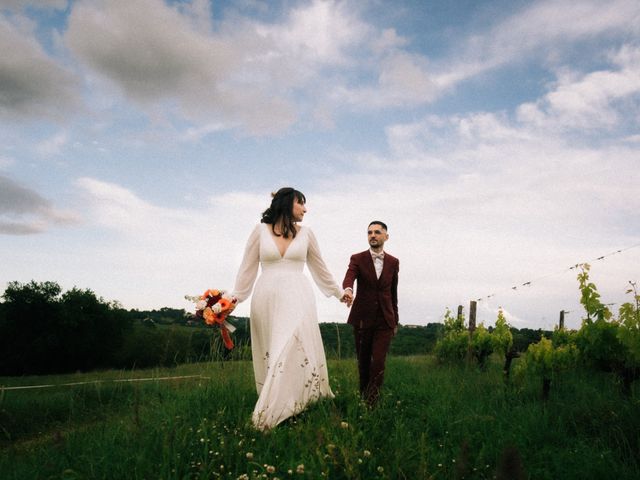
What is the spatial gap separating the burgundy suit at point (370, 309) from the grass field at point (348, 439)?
54 cm

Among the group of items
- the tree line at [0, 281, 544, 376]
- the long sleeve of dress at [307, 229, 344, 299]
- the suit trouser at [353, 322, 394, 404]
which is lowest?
the tree line at [0, 281, 544, 376]

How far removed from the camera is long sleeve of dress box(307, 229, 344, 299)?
572 cm

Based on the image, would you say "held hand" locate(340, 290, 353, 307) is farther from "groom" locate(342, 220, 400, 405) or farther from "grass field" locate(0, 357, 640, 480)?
"grass field" locate(0, 357, 640, 480)

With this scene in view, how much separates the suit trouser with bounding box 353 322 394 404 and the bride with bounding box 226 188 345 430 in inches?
33.2

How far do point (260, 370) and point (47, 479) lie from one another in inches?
89.1

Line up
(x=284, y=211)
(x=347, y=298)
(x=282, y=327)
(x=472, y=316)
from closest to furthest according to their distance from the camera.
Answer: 1. (x=282, y=327)
2. (x=284, y=211)
3. (x=347, y=298)
4. (x=472, y=316)

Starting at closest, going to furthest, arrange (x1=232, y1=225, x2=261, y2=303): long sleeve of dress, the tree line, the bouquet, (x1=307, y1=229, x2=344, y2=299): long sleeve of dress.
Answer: the bouquet < (x1=232, y1=225, x2=261, y2=303): long sleeve of dress < (x1=307, y1=229, x2=344, y2=299): long sleeve of dress < the tree line

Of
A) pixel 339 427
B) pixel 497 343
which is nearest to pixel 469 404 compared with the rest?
pixel 339 427

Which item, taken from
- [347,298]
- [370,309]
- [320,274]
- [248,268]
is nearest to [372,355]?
[370,309]

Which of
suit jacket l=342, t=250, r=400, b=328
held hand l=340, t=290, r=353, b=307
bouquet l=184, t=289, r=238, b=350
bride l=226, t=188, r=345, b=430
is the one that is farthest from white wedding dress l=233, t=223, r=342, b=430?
Answer: suit jacket l=342, t=250, r=400, b=328

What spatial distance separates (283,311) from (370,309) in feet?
5.15

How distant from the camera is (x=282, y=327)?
494cm

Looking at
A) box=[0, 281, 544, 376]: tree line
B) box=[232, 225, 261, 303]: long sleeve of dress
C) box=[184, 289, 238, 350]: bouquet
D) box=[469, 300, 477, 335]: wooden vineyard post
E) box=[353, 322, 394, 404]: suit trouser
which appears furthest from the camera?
box=[0, 281, 544, 376]: tree line

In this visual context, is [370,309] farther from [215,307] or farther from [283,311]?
[215,307]
